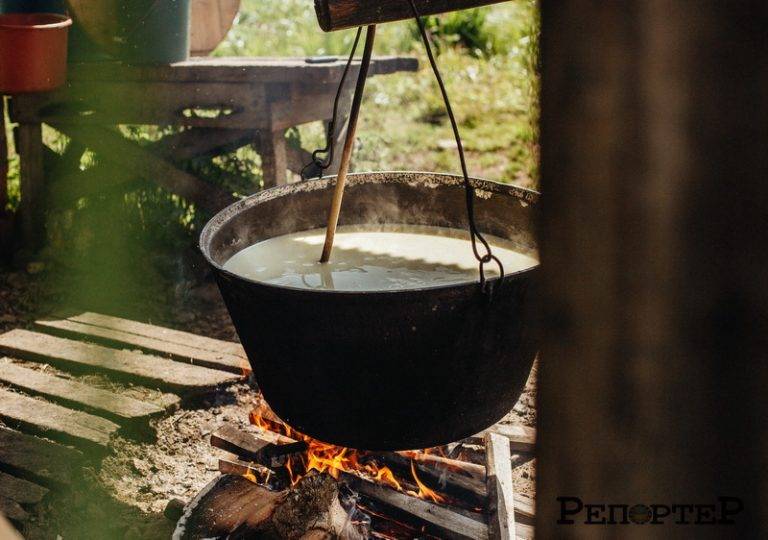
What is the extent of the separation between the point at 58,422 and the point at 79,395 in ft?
0.84

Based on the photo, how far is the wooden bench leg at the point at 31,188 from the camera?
5.29 meters

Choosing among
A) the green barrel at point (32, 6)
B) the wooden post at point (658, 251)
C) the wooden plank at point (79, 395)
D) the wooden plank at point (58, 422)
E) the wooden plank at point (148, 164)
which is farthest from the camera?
the green barrel at point (32, 6)

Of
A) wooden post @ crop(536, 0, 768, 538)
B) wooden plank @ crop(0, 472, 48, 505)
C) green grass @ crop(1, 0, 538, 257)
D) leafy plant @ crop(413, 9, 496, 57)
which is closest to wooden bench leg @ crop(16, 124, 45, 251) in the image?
green grass @ crop(1, 0, 538, 257)

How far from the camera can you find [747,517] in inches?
37.9

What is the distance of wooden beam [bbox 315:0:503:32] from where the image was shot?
221 cm

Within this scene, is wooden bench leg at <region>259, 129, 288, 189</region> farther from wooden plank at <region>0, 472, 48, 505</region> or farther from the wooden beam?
the wooden beam

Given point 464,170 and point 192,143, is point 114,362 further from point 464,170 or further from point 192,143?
point 464,170

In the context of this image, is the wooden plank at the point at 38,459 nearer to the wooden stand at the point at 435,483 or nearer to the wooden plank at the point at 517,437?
the wooden stand at the point at 435,483

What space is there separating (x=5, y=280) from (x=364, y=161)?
265 centimetres

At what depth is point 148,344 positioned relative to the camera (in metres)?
4.14

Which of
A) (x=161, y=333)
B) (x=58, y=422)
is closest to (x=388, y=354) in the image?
(x=58, y=422)

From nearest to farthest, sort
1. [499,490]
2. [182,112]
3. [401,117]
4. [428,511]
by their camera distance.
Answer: [428,511] < [499,490] < [182,112] < [401,117]

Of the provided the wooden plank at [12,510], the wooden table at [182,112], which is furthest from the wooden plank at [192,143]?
the wooden plank at [12,510]

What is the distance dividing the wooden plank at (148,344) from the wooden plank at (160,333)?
0.03 meters
